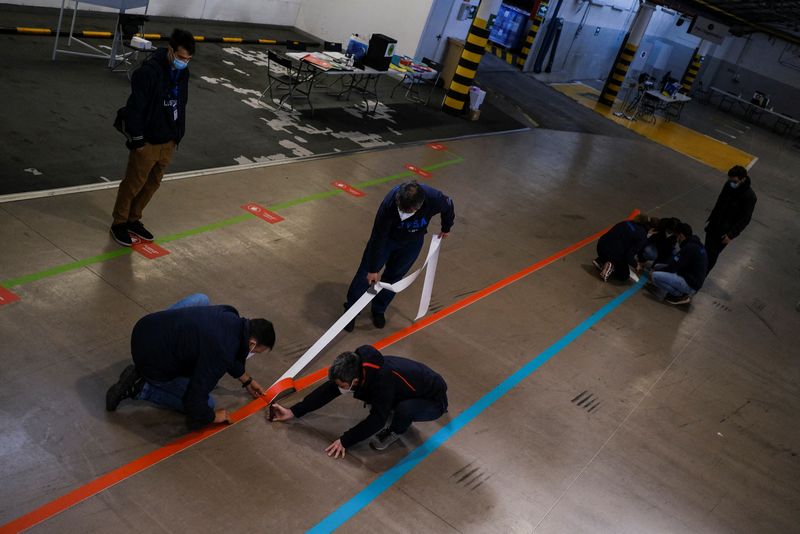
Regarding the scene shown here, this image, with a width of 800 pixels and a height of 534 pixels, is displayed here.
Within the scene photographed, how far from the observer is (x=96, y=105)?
990 centimetres

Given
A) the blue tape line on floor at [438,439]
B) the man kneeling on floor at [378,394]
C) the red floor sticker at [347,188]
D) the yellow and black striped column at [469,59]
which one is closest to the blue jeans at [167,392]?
the man kneeling on floor at [378,394]

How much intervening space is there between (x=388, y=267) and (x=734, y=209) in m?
5.67

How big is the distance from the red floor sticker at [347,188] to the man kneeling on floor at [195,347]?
210 inches

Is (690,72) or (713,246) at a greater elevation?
(690,72)

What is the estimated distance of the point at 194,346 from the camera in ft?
14.4

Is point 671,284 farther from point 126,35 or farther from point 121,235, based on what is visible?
point 126,35

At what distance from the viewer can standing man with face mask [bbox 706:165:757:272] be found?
31.3 feet

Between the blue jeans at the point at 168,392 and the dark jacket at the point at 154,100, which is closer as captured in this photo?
the blue jeans at the point at 168,392

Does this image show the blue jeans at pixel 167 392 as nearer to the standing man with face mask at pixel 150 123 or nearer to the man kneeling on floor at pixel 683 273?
the standing man with face mask at pixel 150 123

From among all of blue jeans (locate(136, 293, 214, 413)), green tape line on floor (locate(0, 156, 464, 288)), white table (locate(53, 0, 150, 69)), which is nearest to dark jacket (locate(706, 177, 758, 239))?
green tape line on floor (locate(0, 156, 464, 288))

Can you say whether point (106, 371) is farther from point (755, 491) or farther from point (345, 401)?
point (755, 491)

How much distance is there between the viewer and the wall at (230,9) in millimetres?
15703

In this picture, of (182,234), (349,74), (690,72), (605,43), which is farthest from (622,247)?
(690,72)

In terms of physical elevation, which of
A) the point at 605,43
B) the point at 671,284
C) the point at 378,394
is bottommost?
the point at 378,394
